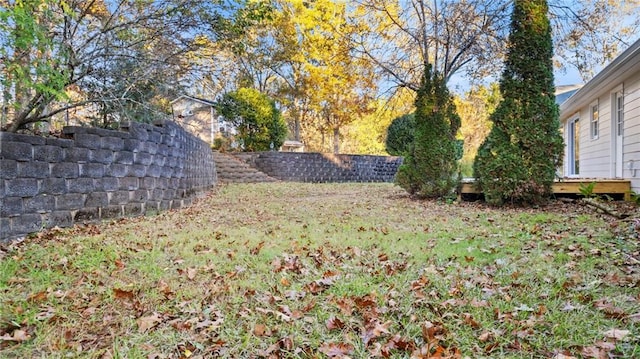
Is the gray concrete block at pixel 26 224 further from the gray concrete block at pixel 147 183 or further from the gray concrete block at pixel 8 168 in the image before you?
the gray concrete block at pixel 147 183

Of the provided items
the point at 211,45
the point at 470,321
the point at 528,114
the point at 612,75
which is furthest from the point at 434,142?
the point at 470,321

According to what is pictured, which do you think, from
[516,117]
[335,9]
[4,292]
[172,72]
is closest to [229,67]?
[172,72]

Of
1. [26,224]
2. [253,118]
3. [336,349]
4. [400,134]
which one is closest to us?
[336,349]

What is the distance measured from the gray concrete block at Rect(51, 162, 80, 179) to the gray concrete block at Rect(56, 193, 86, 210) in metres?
0.23

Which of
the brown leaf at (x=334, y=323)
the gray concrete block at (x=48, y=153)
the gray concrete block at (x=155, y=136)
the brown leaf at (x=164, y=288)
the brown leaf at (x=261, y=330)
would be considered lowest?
the brown leaf at (x=261, y=330)

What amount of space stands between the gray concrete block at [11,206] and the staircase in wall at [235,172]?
841cm

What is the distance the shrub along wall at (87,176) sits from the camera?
3.77 metres

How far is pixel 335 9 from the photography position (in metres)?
17.1

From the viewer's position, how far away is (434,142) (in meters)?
8.16

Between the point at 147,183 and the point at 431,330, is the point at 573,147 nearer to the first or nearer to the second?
the point at 147,183

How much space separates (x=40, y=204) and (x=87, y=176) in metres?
0.71

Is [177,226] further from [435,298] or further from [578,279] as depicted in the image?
[578,279]

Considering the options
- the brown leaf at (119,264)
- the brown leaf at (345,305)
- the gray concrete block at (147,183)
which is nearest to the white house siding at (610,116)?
the brown leaf at (345,305)

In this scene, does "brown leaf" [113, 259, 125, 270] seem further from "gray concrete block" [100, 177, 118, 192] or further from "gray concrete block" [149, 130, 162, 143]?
"gray concrete block" [149, 130, 162, 143]
